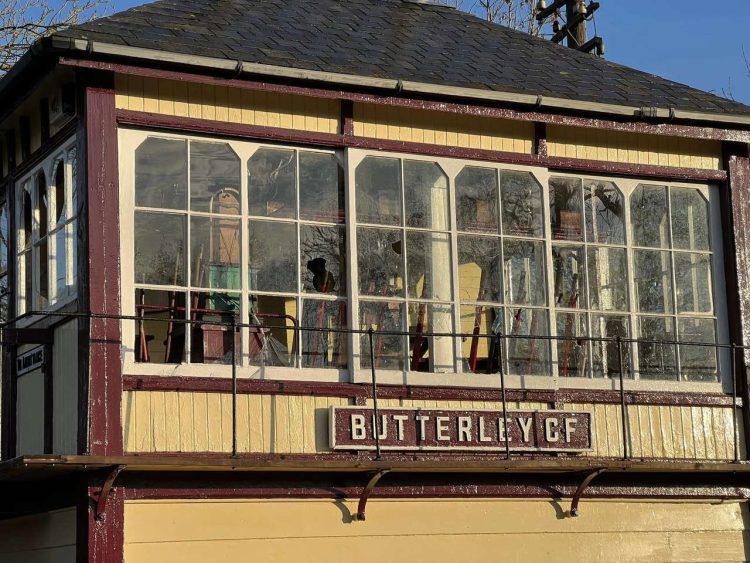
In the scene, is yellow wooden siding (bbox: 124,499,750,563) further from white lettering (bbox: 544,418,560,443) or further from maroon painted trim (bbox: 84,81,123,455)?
maroon painted trim (bbox: 84,81,123,455)

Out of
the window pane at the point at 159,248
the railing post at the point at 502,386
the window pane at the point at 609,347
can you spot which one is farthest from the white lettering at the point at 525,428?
the window pane at the point at 159,248

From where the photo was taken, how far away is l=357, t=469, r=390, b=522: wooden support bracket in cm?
1144

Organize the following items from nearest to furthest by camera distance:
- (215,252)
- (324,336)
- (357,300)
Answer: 1. (215,252)
2. (324,336)
3. (357,300)

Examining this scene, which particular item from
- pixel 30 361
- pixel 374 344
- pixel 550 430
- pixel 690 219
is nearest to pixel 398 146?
pixel 374 344

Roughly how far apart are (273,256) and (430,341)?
1665 millimetres

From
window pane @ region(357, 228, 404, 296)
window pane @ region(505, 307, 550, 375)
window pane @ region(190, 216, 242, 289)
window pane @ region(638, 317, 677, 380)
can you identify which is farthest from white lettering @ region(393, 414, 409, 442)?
window pane @ region(638, 317, 677, 380)

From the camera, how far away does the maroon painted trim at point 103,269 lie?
35.6ft

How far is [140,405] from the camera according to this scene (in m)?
11.1

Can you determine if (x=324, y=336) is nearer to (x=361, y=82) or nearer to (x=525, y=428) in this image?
(x=525, y=428)

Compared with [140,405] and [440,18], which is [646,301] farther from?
[140,405]

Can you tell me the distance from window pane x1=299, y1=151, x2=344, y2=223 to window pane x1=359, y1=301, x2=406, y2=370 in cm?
85

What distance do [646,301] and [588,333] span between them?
0.74 metres

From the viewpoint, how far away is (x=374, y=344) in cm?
1223

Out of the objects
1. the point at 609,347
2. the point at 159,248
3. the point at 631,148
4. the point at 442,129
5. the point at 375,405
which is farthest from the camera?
the point at 631,148
